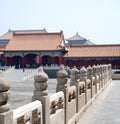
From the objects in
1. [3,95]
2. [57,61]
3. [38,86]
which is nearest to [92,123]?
[38,86]

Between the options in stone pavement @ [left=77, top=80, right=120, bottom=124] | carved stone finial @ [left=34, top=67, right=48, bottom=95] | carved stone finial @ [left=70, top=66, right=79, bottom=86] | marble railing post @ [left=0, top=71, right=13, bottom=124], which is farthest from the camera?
carved stone finial @ [left=70, top=66, right=79, bottom=86]

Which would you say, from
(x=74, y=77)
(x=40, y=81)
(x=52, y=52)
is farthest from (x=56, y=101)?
(x=52, y=52)

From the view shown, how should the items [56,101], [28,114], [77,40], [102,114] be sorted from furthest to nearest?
1. [77,40]
2. [102,114]
3. [56,101]
4. [28,114]

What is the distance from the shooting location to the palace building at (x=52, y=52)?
37.4 metres

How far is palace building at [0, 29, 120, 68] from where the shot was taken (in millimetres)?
37375

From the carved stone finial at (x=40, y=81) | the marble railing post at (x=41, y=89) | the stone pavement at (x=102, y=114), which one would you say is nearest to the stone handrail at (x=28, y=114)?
the marble railing post at (x=41, y=89)

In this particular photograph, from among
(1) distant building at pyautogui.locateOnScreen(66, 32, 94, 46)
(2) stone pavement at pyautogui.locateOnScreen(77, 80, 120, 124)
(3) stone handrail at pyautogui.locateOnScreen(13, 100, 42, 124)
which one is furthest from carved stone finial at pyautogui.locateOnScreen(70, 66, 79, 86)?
(1) distant building at pyautogui.locateOnScreen(66, 32, 94, 46)

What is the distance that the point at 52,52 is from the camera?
40406 mm

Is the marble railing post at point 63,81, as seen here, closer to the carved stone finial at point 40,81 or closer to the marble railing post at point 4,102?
the carved stone finial at point 40,81

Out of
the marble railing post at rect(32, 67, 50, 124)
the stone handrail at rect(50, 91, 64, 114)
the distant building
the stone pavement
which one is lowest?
the stone pavement

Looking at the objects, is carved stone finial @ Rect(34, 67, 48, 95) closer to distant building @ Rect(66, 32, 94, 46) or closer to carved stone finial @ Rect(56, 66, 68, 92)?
carved stone finial @ Rect(56, 66, 68, 92)

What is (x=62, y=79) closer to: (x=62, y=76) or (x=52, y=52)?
(x=62, y=76)

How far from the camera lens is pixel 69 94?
808 centimetres

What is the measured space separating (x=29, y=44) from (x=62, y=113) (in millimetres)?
35884
